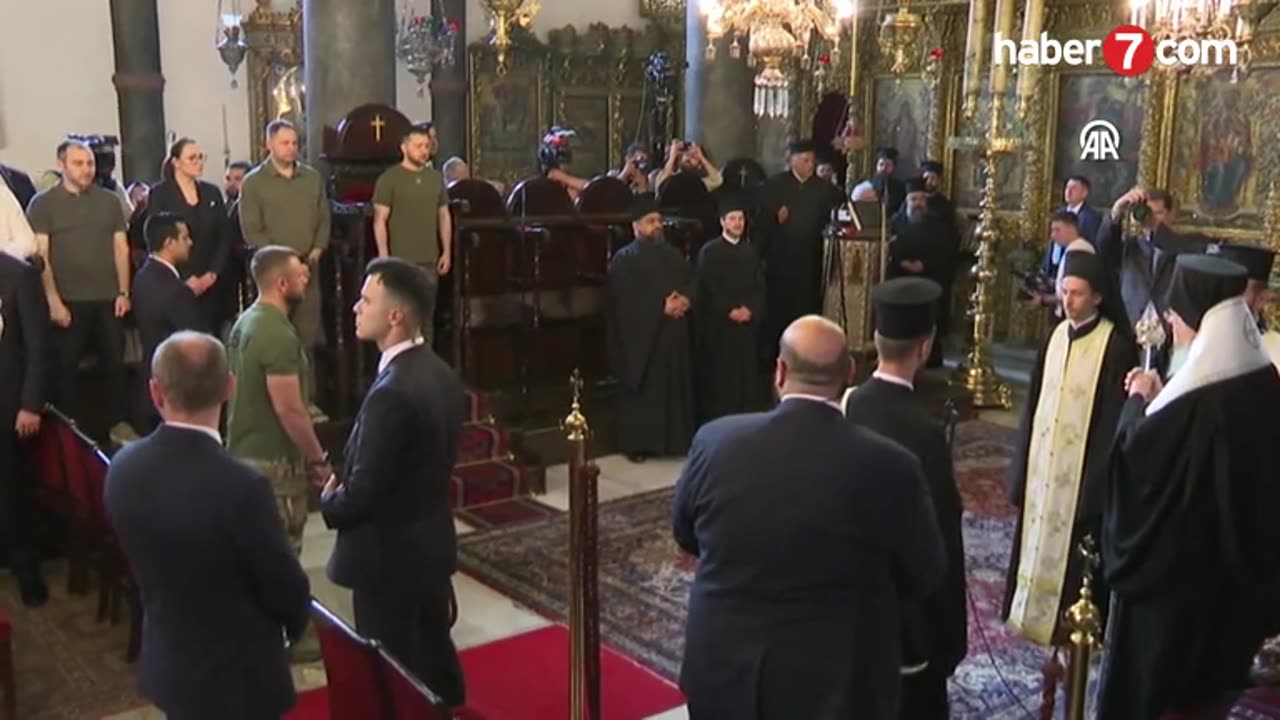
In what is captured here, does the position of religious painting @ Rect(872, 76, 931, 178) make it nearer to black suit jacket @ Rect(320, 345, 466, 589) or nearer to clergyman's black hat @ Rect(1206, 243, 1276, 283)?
clergyman's black hat @ Rect(1206, 243, 1276, 283)

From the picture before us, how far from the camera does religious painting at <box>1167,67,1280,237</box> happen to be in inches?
447

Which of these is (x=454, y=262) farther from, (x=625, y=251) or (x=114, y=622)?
(x=114, y=622)

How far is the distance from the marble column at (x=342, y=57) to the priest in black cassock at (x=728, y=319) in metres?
2.66

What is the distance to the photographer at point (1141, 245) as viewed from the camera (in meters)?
7.38

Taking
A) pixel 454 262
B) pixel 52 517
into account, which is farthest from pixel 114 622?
pixel 454 262

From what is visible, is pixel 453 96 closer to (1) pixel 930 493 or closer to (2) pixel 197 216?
(2) pixel 197 216

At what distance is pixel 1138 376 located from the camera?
4.42m

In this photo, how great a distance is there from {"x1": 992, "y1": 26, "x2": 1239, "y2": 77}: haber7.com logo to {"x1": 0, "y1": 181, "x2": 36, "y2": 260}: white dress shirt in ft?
17.1

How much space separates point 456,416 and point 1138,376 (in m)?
2.41

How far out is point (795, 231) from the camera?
10414mm

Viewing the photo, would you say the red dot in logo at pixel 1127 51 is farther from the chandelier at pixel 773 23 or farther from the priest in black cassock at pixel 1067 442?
the priest in black cassock at pixel 1067 442

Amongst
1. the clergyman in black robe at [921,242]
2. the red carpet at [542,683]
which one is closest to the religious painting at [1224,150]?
the clergyman in black robe at [921,242]

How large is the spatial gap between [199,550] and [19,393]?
331 cm

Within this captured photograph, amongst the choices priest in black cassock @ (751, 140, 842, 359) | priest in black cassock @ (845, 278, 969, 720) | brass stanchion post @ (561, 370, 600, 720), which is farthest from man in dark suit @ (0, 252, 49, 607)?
priest in black cassock @ (751, 140, 842, 359)
